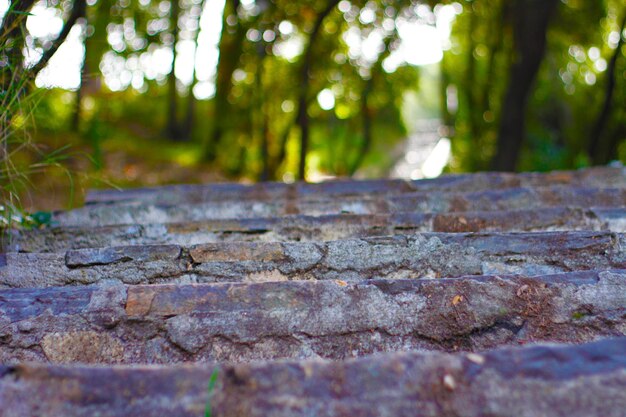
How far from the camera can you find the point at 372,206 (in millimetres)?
3371

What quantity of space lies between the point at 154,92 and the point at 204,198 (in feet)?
39.9

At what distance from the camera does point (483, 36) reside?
48.9ft

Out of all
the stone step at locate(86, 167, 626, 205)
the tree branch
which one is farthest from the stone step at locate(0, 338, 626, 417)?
the stone step at locate(86, 167, 626, 205)

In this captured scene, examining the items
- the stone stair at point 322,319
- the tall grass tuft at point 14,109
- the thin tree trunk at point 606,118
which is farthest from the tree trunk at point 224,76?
the stone stair at point 322,319

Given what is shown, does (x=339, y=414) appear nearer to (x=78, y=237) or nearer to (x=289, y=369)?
(x=289, y=369)

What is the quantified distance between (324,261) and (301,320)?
17.8 inches

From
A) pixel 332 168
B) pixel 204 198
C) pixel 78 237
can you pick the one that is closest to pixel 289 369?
pixel 78 237

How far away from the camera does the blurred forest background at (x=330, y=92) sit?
344 inches

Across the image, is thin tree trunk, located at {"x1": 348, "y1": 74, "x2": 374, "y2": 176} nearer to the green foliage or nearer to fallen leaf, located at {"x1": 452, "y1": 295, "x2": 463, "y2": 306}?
fallen leaf, located at {"x1": 452, "y1": 295, "x2": 463, "y2": 306}

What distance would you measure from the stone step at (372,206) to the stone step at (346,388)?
198cm

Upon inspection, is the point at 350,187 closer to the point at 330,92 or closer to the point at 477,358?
the point at 477,358

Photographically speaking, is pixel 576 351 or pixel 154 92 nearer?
pixel 576 351

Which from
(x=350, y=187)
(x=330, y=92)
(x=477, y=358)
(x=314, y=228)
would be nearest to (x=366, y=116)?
(x=330, y=92)

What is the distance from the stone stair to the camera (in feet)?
4.13
